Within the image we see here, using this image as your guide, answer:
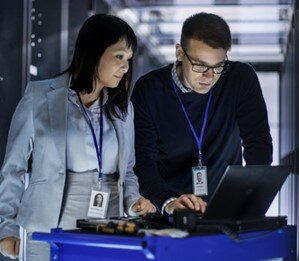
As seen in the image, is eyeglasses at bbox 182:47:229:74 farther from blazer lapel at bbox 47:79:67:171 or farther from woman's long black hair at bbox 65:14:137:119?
blazer lapel at bbox 47:79:67:171

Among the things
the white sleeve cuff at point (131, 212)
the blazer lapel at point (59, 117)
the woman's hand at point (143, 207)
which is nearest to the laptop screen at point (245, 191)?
the woman's hand at point (143, 207)

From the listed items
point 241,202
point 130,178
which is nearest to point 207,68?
point 130,178

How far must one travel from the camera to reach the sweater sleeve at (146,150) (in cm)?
290

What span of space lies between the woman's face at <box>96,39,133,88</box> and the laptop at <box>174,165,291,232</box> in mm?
771

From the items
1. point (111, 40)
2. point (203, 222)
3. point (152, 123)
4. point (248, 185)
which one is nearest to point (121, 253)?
A: point (203, 222)

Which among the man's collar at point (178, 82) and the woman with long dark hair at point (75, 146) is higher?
the man's collar at point (178, 82)

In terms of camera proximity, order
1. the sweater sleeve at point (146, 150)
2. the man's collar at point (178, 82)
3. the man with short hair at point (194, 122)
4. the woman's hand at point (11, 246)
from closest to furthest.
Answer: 1. the woman's hand at point (11, 246)
2. the sweater sleeve at point (146, 150)
3. the man with short hair at point (194, 122)
4. the man's collar at point (178, 82)

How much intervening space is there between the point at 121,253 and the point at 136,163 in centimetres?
113

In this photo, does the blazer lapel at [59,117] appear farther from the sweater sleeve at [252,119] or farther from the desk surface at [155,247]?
the sweater sleeve at [252,119]

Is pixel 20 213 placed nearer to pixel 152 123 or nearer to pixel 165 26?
pixel 152 123

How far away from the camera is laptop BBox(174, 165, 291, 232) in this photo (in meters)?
2.00

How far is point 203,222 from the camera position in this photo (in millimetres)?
2018

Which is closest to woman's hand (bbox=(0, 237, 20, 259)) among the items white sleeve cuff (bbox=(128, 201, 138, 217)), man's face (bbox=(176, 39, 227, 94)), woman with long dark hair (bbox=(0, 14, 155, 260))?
woman with long dark hair (bbox=(0, 14, 155, 260))

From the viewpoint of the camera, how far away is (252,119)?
3.14 metres
